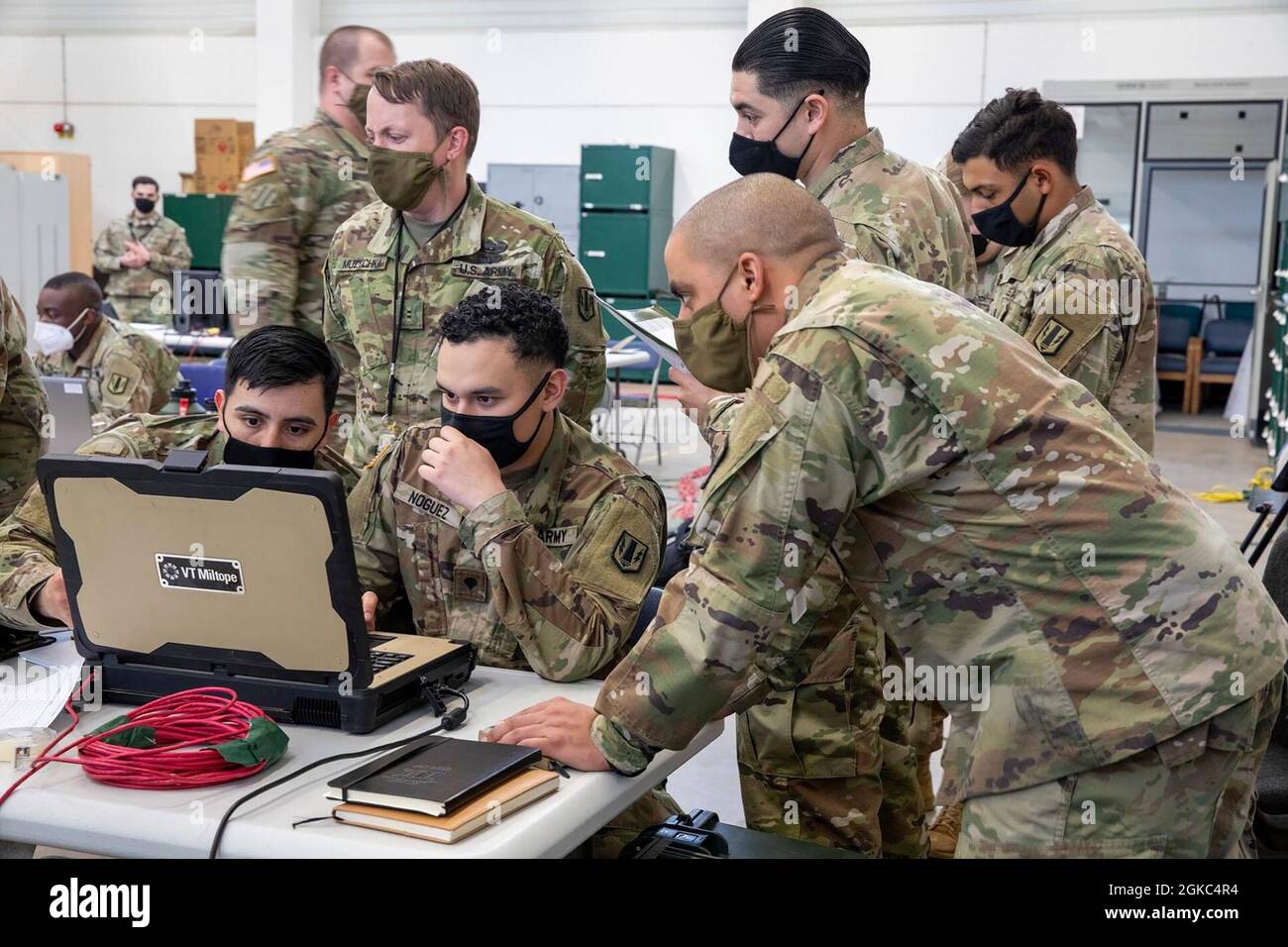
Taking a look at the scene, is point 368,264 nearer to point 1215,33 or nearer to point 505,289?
point 505,289

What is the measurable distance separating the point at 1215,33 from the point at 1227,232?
79.0 inches

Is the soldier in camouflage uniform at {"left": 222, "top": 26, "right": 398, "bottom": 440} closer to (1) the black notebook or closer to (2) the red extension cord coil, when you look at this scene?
(2) the red extension cord coil

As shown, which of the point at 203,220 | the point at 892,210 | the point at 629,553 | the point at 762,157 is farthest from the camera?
the point at 203,220

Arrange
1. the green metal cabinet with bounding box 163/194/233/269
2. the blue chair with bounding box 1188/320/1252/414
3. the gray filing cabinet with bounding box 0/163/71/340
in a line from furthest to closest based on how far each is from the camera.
Answer: the green metal cabinet with bounding box 163/194/233/269 → the blue chair with bounding box 1188/320/1252/414 → the gray filing cabinet with bounding box 0/163/71/340

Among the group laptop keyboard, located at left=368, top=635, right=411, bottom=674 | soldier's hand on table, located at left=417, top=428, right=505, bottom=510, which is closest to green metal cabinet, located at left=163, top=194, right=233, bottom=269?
soldier's hand on table, located at left=417, top=428, right=505, bottom=510

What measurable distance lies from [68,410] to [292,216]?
5.80ft

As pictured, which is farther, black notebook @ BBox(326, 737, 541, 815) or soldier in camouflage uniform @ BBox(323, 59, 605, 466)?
soldier in camouflage uniform @ BBox(323, 59, 605, 466)

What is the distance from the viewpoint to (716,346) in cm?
178

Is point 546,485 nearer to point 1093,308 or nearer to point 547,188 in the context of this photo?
point 1093,308

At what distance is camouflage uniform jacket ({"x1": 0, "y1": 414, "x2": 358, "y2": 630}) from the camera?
7.02 ft

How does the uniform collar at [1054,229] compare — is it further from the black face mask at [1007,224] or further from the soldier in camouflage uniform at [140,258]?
the soldier in camouflage uniform at [140,258]

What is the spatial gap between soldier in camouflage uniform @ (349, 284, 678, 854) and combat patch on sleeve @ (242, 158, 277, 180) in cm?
123

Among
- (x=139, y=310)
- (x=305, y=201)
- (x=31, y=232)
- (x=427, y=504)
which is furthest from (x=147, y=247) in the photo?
(x=427, y=504)
